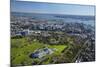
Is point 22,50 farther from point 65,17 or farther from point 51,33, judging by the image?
point 65,17

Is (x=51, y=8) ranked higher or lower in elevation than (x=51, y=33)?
higher

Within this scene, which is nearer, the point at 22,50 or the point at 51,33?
the point at 22,50

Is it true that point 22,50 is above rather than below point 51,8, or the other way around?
below

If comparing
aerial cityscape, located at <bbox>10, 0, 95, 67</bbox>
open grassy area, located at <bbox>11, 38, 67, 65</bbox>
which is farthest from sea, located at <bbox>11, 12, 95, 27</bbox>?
open grassy area, located at <bbox>11, 38, 67, 65</bbox>

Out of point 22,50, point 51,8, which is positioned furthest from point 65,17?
point 22,50

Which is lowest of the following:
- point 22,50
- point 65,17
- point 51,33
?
point 22,50

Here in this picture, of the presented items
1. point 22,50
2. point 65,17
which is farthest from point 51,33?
point 22,50

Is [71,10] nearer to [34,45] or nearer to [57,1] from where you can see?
[57,1]

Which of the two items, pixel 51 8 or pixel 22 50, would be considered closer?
pixel 22 50

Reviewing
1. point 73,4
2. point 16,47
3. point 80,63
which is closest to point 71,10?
point 73,4

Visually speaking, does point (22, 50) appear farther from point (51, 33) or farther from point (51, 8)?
point (51, 8)
